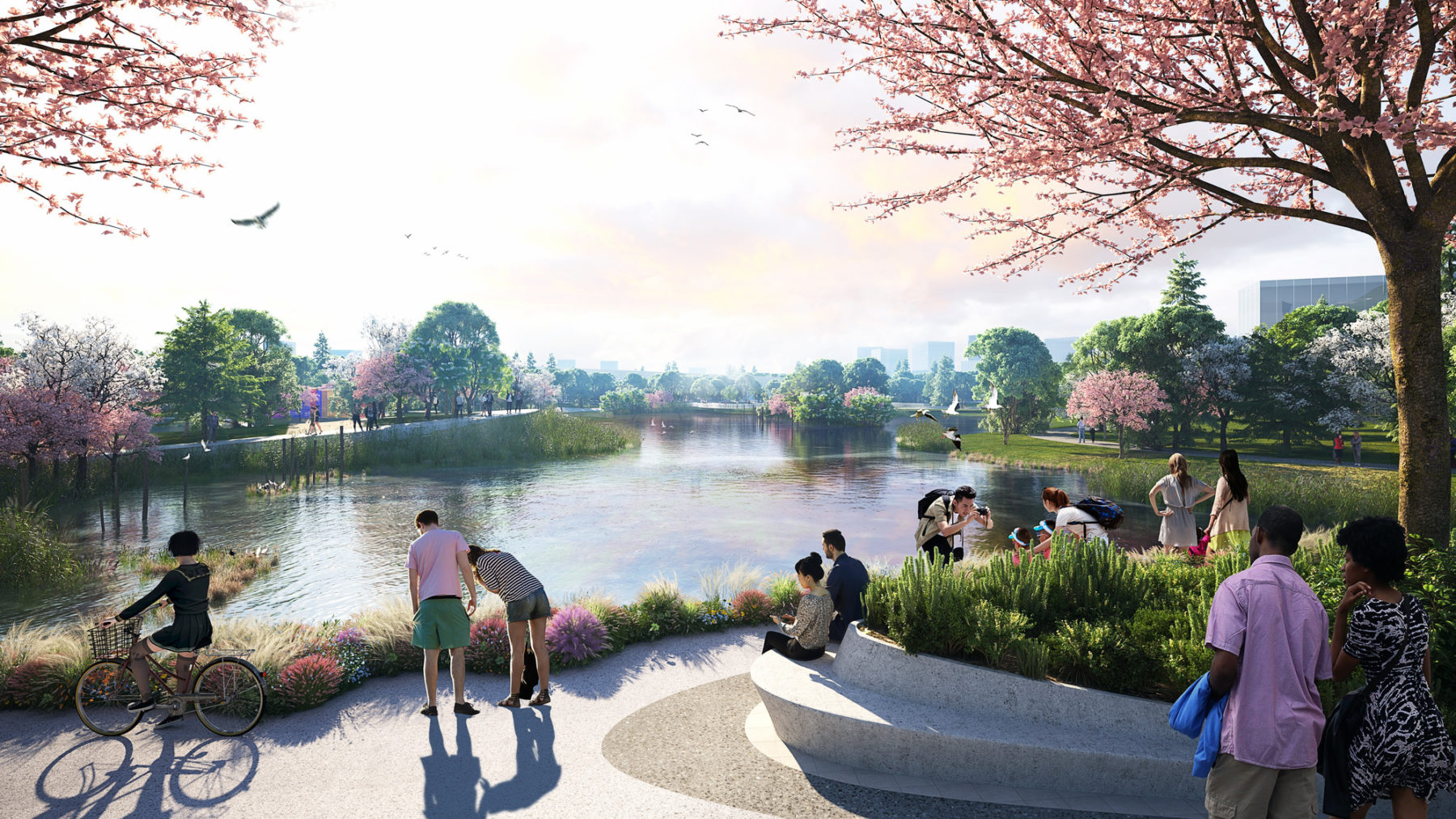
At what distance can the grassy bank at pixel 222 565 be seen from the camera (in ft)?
53.9

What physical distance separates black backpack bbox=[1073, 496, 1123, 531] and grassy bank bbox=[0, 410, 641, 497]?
33124 millimetres

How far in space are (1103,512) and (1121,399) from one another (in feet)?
112

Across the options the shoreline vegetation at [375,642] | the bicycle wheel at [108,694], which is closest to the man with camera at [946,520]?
the shoreline vegetation at [375,642]

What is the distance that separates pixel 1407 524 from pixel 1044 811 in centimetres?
506

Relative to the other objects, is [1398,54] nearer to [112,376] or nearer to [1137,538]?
[1137,538]

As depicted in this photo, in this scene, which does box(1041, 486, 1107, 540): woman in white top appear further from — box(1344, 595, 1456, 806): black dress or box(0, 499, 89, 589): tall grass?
box(0, 499, 89, 589): tall grass

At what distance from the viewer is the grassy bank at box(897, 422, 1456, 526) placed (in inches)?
806

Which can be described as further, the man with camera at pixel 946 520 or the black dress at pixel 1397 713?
the man with camera at pixel 946 520

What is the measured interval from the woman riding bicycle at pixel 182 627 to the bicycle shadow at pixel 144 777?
0.52m

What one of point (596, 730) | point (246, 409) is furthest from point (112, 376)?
point (596, 730)

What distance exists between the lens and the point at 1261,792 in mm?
3305

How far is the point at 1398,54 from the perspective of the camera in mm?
7434

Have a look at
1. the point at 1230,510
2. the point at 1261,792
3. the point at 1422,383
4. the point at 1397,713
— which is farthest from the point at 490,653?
the point at 1422,383

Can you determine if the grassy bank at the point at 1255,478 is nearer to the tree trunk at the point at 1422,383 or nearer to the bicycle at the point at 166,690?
the tree trunk at the point at 1422,383
